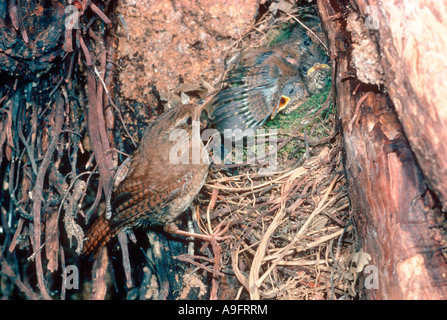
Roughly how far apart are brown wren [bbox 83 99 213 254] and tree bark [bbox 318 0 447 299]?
49.5 inches

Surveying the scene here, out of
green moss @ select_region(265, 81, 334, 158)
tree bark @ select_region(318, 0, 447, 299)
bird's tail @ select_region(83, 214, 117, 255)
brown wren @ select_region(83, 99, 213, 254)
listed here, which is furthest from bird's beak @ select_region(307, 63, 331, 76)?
bird's tail @ select_region(83, 214, 117, 255)

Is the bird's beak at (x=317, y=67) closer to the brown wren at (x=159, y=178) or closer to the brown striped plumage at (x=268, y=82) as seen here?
the brown striped plumage at (x=268, y=82)

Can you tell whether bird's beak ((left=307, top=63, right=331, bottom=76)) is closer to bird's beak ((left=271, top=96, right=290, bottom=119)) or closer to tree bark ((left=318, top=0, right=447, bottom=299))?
bird's beak ((left=271, top=96, right=290, bottom=119))

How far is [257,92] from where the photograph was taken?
3.04 meters

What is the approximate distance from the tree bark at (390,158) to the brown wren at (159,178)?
1.26 metres

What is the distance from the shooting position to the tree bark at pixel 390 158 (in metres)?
1.69

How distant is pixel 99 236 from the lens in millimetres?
2703

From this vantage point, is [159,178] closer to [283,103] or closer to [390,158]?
[283,103]

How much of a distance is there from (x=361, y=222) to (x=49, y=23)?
9.04ft

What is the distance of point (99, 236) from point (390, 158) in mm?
2228

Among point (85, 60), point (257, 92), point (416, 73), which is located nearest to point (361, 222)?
point (416, 73)

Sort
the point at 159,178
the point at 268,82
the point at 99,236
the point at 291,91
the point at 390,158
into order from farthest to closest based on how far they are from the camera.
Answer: the point at 291,91
the point at 268,82
the point at 159,178
the point at 99,236
the point at 390,158

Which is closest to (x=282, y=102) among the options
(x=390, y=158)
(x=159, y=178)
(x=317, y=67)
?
(x=317, y=67)

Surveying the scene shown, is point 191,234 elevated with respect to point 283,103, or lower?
lower
